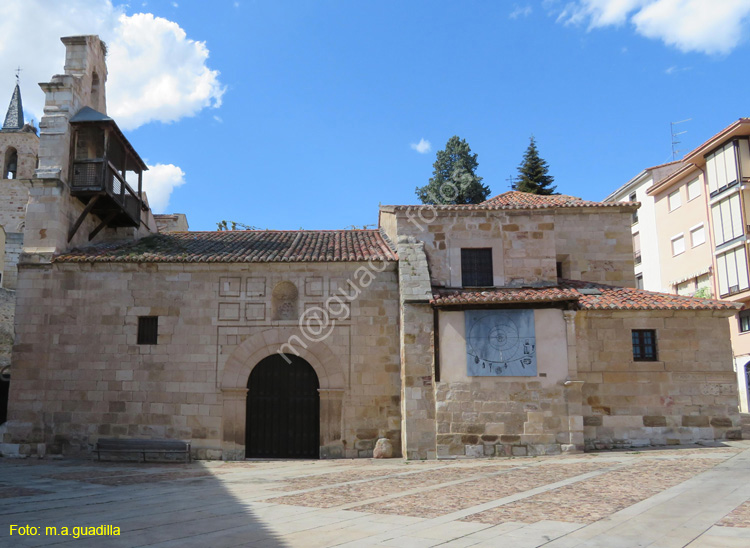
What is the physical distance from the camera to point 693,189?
29391mm

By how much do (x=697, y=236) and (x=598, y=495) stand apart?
81.8ft

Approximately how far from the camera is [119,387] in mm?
15172

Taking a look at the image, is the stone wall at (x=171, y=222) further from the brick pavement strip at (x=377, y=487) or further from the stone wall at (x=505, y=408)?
the brick pavement strip at (x=377, y=487)

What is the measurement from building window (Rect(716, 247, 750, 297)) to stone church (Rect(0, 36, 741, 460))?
39.4ft

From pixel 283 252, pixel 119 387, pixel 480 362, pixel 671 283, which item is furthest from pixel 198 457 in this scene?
pixel 671 283

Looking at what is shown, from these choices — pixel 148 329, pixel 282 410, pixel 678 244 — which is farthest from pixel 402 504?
pixel 678 244

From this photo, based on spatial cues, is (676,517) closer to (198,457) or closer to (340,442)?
(340,442)

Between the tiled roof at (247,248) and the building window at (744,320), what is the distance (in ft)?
58.1

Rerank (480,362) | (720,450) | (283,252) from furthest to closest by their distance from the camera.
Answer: (283,252)
(480,362)
(720,450)

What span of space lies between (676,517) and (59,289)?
14930 mm

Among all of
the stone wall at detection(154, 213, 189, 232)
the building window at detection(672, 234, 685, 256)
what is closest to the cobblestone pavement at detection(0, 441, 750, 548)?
the stone wall at detection(154, 213, 189, 232)

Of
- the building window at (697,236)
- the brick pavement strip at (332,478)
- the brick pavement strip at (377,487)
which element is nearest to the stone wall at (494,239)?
the brick pavement strip at (377,487)

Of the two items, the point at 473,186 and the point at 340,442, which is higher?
the point at 473,186

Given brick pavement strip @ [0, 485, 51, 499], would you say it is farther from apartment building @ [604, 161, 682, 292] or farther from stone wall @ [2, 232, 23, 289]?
apartment building @ [604, 161, 682, 292]
